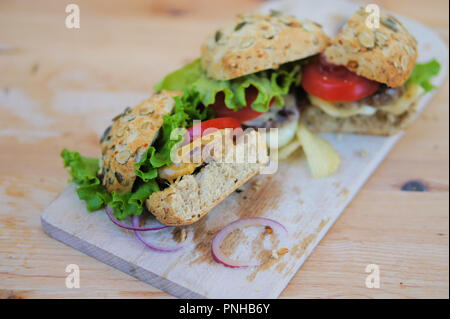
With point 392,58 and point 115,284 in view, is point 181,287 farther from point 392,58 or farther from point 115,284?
point 392,58

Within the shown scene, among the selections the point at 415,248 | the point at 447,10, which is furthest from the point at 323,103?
the point at 447,10

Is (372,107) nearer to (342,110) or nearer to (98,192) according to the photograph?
(342,110)

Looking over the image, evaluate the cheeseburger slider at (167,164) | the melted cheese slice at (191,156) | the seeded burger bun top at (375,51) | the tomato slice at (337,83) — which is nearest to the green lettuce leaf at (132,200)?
the cheeseburger slider at (167,164)

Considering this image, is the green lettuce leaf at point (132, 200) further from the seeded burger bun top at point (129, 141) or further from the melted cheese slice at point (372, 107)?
the melted cheese slice at point (372, 107)

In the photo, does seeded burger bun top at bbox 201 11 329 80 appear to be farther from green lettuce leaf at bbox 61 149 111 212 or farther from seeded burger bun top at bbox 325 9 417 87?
green lettuce leaf at bbox 61 149 111 212

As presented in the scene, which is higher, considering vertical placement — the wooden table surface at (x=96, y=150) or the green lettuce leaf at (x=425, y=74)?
the green lettuce leaf at (x=425, y=74)

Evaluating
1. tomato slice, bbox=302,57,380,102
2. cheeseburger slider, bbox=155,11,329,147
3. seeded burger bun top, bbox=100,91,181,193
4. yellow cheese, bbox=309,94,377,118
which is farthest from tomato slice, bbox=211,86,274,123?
yellow cheese, bbox=309,94,377,118
